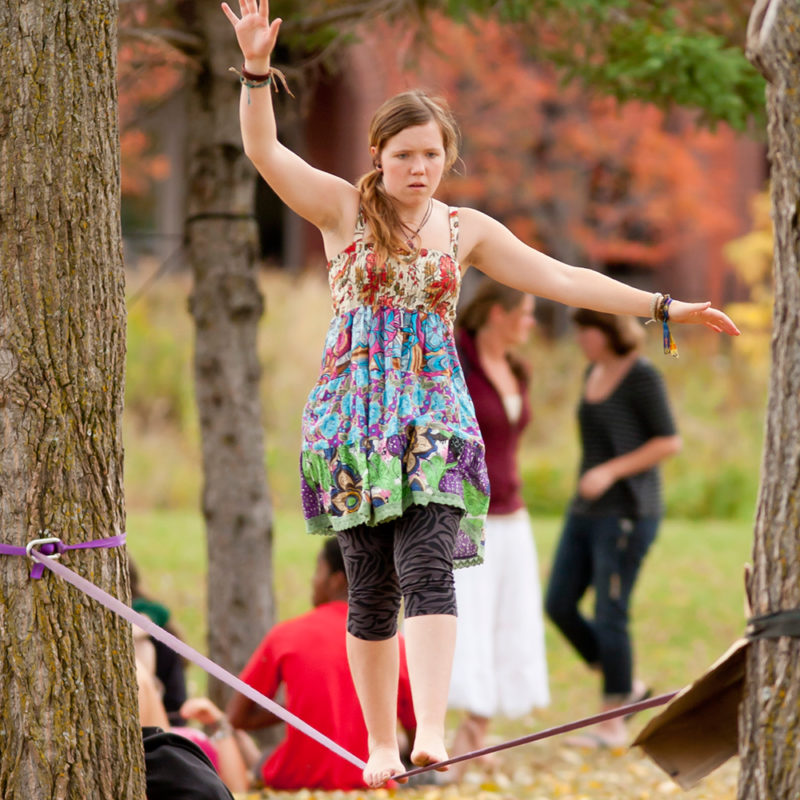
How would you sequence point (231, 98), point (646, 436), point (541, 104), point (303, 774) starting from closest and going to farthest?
point (303, 774), point (231, 98), point (646, 436), point (541, 104)

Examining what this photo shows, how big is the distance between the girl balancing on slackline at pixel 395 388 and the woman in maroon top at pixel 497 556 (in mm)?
2636

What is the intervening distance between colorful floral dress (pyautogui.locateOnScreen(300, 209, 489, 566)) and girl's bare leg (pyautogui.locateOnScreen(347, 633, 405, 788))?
38cm

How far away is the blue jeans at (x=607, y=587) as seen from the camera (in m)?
6.67

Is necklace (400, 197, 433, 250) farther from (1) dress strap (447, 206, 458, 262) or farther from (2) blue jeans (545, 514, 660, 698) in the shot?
(2) blue jeans (545, 514, 660, 698)

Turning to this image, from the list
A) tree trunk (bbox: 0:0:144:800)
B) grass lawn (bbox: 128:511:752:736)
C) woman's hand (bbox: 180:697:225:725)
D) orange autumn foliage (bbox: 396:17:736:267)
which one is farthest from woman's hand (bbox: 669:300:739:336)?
orange autumn foliage (bbox: 396:17:736:267)

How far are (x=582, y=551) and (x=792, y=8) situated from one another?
439 cm

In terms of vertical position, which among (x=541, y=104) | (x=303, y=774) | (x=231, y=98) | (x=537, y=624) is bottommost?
(x=303, y=774)

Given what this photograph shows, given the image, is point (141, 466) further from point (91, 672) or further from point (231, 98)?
point (91, 672)

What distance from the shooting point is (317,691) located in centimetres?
526

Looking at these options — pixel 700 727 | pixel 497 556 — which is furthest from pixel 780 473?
pixel 497 556

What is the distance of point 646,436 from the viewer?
6.82m

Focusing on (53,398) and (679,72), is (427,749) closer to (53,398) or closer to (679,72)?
(53,398)

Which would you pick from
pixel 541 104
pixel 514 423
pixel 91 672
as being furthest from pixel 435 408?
pixel 541 104

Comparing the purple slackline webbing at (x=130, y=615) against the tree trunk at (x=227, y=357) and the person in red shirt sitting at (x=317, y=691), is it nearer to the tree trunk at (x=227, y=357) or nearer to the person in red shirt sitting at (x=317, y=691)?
the person in red shirt sitting at (x=317, y=691)
